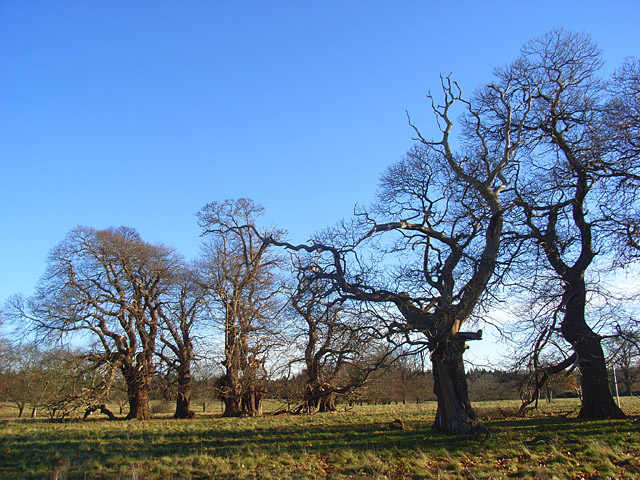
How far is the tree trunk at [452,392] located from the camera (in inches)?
435

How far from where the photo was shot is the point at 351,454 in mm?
9680

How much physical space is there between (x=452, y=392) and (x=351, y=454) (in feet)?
10.7

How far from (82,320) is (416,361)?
17.6 m

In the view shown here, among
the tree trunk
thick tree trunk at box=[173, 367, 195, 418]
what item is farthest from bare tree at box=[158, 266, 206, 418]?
the tree trunk

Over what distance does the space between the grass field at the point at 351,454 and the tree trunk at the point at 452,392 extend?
44 centimetres

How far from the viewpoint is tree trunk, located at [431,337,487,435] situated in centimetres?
1105

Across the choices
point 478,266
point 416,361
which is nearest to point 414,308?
point 416,361

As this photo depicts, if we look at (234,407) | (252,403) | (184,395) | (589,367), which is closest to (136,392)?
(184,395)

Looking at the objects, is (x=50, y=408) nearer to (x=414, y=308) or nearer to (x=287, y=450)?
(x=287, y=450)

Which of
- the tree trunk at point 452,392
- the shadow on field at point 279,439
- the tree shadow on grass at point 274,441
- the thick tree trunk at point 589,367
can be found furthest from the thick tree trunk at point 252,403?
the thick tree trunk at point 589,367

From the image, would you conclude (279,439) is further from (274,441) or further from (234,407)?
(234,407)

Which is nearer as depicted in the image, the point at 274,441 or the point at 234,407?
the point at 274,441

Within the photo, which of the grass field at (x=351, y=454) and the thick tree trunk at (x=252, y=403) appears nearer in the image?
the grass field at (x=351, y=454)

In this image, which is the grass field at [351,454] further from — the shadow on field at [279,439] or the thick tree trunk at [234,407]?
the thick tree trunk at [234,407]
